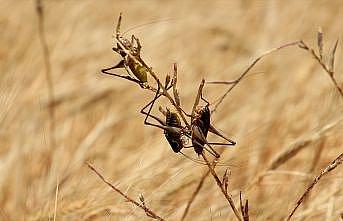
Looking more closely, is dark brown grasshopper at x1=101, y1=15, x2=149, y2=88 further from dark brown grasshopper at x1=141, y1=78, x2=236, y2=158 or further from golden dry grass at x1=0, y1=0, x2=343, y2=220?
golden dry grass at x1=0, y1=0, x2=343, y2=220

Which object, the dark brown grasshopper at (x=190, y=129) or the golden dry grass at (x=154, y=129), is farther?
the golden dry grass at (x=154, y=129)

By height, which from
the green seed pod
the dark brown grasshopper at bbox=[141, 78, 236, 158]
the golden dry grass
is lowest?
the dark brown grasshopper at bbox=[141, 78, 236, 158]

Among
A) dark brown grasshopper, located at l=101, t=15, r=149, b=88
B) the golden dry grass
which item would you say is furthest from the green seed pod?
the golden dry grass

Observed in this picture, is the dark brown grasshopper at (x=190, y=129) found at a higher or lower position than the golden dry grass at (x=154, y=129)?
lower

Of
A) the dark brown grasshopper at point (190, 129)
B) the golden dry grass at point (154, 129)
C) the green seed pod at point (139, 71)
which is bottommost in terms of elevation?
the dark brown grasshopper at point (190, 129)

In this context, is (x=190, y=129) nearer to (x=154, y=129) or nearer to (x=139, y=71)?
(x=139, y=71)

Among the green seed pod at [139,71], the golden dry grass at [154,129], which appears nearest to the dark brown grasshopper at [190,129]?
the green seed pod at [139,71]

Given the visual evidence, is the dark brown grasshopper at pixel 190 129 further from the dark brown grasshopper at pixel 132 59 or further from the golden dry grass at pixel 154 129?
the golden dry grass at pixel 154 129

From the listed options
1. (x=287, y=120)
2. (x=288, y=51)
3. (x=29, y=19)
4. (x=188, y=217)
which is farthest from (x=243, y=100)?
(x=188, y=217)

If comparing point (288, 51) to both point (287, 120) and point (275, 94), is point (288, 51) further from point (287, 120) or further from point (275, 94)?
point (287, 120)
